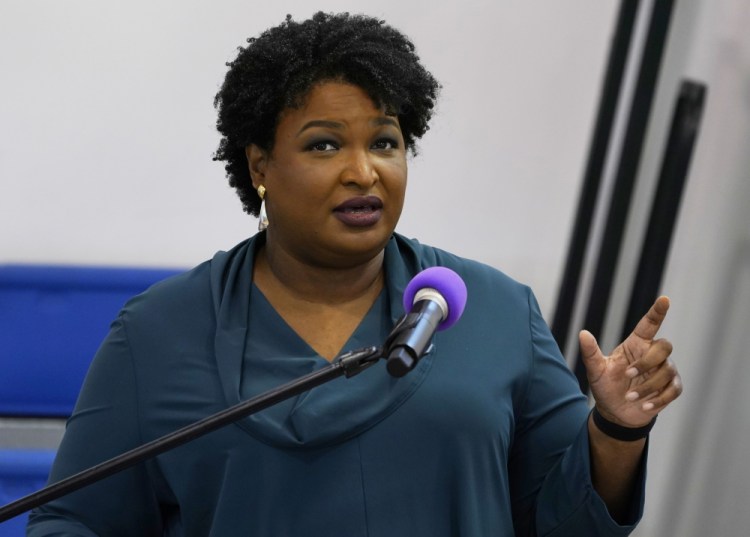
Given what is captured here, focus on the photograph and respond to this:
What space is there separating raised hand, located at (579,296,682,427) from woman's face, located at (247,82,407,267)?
0.31 metres

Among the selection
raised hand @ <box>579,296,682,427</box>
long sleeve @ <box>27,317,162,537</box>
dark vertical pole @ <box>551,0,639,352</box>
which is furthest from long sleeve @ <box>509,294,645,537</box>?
dark vertical pole @ <box>551,0,639,352</box>

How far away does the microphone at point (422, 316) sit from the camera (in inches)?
44.3

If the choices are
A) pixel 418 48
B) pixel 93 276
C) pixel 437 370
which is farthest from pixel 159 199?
pixel 437 370

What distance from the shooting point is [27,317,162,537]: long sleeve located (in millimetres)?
1609

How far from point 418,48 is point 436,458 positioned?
154 cm

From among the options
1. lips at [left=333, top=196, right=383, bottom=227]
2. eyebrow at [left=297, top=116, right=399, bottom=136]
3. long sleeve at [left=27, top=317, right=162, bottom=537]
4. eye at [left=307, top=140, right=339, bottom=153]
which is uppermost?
eyebrow at [left=297, top=116, right=399, bottom=136]

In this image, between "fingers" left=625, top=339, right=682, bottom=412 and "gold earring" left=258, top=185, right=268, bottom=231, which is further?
"gold earring" left=258, top=185, right=268, bottom=231

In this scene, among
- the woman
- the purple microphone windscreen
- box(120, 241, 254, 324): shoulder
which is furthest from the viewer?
box(120, 241, 254, 324): shoulder

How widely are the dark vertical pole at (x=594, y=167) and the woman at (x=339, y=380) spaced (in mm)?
1214

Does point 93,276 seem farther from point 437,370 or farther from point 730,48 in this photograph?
point 730,48

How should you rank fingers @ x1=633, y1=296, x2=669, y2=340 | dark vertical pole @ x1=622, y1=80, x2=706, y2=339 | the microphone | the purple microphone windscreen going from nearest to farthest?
the microphone
the purple microphone windscreen
fingers @ x1=633, y1=296, x2=669, y2=340
dark vertical pole @ x1=622, y1=80, x2=706, y2=339

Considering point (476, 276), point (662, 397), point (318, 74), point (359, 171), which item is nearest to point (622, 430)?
point (662, 397)

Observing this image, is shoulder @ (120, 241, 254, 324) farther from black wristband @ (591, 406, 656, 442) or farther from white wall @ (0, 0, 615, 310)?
white wall @ (0, 0, 615, 310)

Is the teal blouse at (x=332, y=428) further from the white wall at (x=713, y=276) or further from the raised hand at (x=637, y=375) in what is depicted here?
the white wall at (x=713, y=276)
